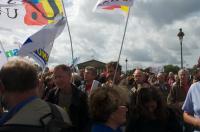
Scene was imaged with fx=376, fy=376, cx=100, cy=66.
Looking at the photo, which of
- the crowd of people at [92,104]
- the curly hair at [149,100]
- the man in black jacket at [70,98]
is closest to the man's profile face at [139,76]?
the crowd of people at [92,104]

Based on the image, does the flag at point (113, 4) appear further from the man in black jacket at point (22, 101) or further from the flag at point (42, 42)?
the man in black jacket at point (22, 101)

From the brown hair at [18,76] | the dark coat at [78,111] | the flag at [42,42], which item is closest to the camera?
the brown hair at [18,76]

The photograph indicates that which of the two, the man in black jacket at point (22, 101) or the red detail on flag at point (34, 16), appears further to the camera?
the red detail on flag at point (34, 16)

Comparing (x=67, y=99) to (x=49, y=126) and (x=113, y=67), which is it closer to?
(x=113, y=67)

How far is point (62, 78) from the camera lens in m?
4.98

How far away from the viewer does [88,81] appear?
6.48 meters

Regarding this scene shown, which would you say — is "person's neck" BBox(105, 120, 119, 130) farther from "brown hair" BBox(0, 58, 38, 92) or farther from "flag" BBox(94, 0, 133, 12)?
"flag" BBox(94, 0, 133, 12)

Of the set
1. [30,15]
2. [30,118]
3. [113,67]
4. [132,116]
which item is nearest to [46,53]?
[30,15]

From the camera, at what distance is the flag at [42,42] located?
640 centimetres

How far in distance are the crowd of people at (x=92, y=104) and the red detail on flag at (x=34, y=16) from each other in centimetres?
130

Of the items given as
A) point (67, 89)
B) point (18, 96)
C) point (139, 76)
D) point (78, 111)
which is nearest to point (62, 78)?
point (67, 89)

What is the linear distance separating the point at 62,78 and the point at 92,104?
5.39 feet

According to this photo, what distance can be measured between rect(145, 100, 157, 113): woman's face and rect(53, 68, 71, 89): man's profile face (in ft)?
4.22

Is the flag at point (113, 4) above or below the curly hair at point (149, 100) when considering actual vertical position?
above
